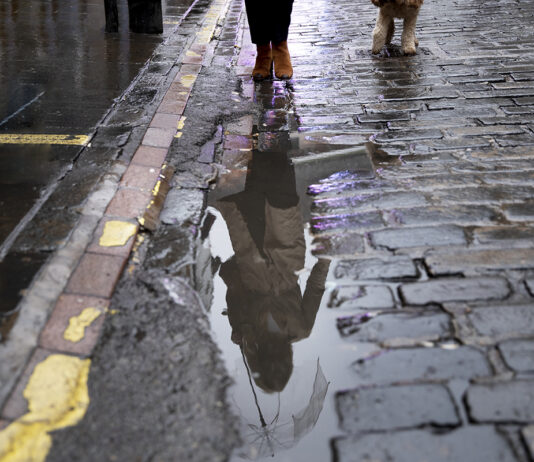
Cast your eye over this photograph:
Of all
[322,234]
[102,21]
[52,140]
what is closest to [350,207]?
Answer: [322,234]

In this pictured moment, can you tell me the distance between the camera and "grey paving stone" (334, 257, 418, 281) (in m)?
2.31

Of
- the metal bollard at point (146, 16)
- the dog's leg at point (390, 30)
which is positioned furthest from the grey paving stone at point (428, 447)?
the metal bollard at point (146, 16)

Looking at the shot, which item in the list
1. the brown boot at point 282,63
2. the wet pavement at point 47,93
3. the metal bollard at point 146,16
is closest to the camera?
the wet pavement at point 47,93

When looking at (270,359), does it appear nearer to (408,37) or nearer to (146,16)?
(408,37)

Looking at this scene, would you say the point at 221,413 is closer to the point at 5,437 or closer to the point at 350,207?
the point at 5,437

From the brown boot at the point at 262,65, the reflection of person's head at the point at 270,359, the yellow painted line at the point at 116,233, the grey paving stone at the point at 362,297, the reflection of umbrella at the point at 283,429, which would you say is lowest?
the reflection of person's head at the point at 270,359

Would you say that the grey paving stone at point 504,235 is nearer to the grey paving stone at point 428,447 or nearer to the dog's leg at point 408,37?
the grey paving stone at point 428,447

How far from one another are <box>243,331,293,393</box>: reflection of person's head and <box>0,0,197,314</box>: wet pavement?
2.71 feet

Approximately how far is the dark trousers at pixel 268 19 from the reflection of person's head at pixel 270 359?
3.42 metres

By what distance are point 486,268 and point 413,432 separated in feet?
3.14

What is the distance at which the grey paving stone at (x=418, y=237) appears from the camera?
2523 mm

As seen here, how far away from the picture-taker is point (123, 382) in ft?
5.70

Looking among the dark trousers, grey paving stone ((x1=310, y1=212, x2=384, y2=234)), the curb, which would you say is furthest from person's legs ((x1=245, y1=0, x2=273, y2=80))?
grey paving stone ((x1=310, y1=212, x2=384, y2=234))

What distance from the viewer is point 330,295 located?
7.25 feet
